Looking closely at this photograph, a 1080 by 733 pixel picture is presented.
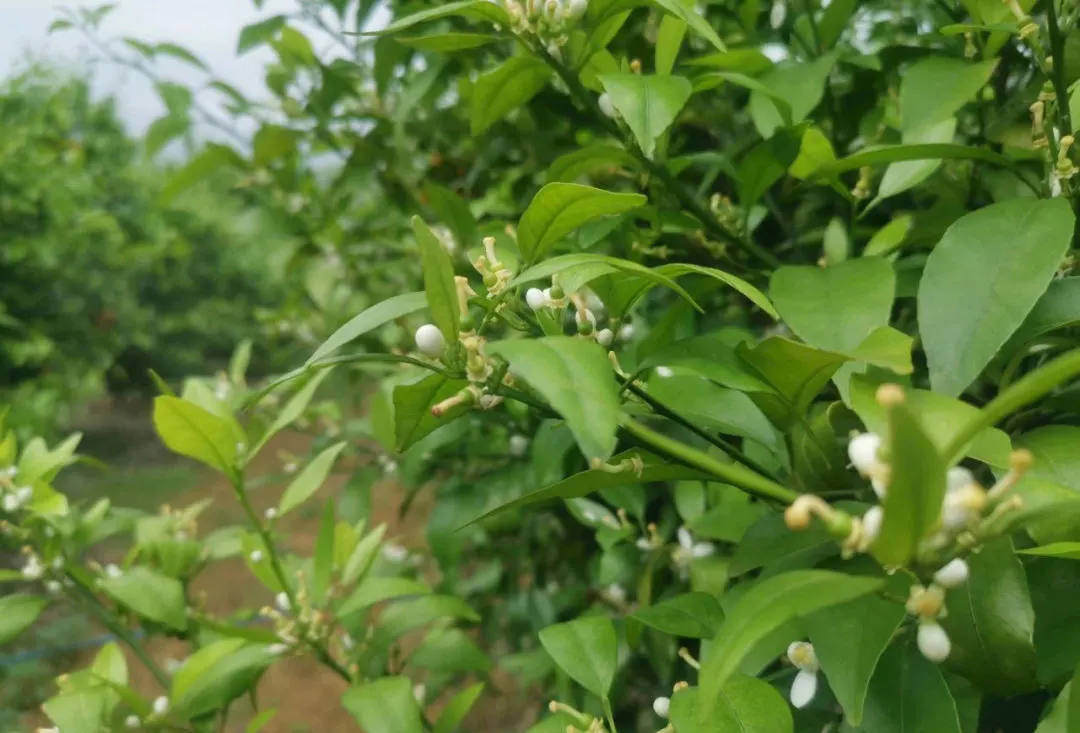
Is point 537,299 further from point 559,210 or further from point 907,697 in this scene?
point 907,697

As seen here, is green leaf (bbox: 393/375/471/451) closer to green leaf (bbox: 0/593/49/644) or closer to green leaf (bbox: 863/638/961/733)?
green leaf (bbox: 863/638/961/733)

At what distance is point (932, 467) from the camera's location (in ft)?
0.62

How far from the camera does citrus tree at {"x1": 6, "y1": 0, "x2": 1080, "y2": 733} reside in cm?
24

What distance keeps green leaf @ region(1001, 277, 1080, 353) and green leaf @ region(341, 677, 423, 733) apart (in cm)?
37

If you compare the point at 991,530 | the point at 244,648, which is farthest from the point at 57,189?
the point at 991,530

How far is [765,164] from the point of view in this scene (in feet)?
1.41

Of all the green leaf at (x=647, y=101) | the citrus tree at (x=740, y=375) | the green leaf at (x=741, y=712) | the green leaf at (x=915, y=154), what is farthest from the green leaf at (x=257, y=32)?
the green leaf at (x=741, y=712)

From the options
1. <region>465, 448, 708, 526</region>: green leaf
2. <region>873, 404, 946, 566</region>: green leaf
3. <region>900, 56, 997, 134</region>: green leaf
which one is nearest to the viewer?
<region>873, 404, 946, 566</region>: green leaf

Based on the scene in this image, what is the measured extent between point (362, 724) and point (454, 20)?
58cm

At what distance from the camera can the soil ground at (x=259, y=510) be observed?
45.3 inches

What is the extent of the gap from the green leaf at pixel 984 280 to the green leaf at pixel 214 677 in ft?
1.46

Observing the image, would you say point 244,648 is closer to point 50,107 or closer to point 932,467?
point 932,467

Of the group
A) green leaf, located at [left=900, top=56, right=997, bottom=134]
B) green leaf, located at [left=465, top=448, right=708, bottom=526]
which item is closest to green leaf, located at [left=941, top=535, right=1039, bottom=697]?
green leaf, located at [left=465, top=448, right=708, bottom=526]

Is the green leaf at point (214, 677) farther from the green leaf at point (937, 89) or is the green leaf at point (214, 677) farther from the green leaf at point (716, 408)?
the green leaf at point (937, 89)
